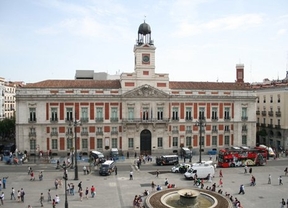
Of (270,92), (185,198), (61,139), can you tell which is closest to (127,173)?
(61,139)

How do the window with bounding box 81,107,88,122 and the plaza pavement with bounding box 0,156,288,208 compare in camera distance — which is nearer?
the plaza pavement with bounding box 0,156,288,208

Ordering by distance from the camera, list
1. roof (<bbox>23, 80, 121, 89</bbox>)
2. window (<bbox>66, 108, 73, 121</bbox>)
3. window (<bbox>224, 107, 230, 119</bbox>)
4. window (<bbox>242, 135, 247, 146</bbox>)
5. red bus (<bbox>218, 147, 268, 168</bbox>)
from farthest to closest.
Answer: window (<bbox>242, 135, 247, 146</bbox>), window (<bbox>224, 107, 230, 119</bbox>), roof (<bbox>23, 80, 121, 89</bbox>), window (<bbox>66, 108, 73, 121</bbox>), red bus (<bbox>218, 147, 268, 168</bbox>)

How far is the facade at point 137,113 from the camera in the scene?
54.7 metres

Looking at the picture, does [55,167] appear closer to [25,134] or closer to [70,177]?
[70,177]

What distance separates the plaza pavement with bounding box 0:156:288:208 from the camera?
30469 mm

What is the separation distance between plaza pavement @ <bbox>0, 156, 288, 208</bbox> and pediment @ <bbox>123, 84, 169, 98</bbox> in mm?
14699

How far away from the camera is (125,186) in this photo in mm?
36469

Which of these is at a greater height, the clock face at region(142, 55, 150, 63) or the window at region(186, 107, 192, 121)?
the clock face at region(142, 55, 150, 63)

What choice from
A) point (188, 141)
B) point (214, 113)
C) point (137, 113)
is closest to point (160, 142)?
point (188, 141)

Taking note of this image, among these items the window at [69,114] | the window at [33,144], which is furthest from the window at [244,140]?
the window at [33,144]

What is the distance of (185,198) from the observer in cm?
2402

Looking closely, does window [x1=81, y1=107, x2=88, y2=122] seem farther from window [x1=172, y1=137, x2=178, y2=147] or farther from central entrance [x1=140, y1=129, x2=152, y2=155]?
window [x1=172, y1=137, x2=178, y2=147]

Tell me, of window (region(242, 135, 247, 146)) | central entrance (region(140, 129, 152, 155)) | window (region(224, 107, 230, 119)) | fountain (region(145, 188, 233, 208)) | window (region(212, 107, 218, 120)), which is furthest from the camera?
window (region(242, 135, 247, 146))

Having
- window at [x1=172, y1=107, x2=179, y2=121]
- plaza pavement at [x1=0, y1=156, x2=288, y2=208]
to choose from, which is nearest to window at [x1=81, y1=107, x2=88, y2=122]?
plaza pavement at [x1=0, y1=156, x2=288, y2=208]
